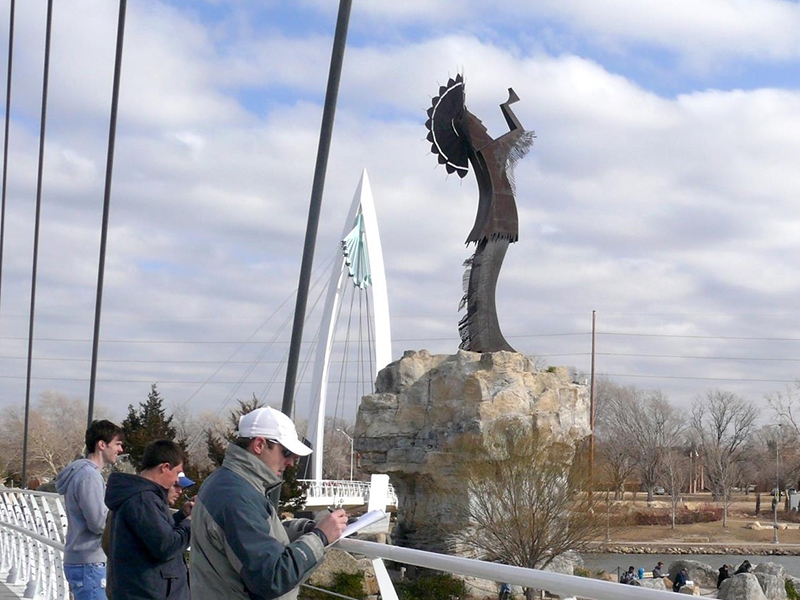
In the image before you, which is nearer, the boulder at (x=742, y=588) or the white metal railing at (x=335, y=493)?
the boulder at (x=742, y=588)

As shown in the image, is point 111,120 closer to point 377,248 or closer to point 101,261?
point 101,261

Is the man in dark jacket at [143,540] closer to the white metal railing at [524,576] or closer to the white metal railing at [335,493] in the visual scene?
the white metal railing at [524,576]

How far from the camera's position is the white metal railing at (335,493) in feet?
157

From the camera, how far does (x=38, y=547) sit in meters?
10.4

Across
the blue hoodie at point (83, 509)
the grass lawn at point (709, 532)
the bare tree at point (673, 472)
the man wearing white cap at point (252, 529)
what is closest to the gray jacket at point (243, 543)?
the man wearing white cap at point (252, 529)

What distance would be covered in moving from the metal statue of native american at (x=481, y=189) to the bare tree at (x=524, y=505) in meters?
3.14

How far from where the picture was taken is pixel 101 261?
51.7 ft

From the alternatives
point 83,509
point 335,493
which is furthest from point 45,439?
point 83,509

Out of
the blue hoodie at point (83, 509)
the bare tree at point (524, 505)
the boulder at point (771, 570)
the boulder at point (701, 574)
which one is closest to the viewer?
the blue hoodie at point (83, 509)

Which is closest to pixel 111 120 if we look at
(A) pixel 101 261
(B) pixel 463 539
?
(A) pixel 101 261

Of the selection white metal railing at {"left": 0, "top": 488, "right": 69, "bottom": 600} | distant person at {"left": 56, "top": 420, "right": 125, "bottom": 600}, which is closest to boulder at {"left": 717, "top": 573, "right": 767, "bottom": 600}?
white metal railing at {"left": 0, "top": 488, "right": 69, "bottom": 600}

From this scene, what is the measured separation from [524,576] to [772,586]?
112 feet

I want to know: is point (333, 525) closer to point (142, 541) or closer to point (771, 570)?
point (142, 541)

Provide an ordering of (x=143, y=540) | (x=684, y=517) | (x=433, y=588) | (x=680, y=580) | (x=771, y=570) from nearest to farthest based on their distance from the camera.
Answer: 1. (x=143, y=540)
2. (x=433, y=588)
3. (x=680, y=580)
4. (x=771, y=570)
5. (x=684, y=517)
